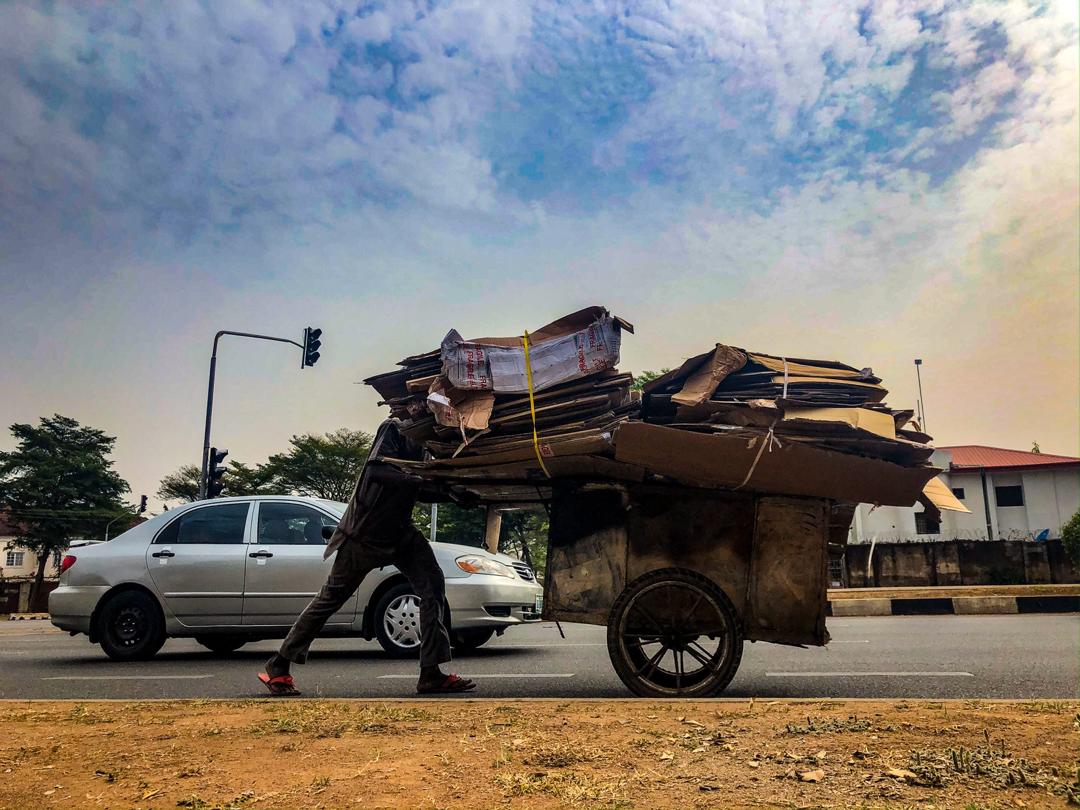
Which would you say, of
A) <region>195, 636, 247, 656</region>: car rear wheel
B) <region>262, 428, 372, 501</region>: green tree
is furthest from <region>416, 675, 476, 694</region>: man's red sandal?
<region>262, 428, 372, 501</region>: green tree

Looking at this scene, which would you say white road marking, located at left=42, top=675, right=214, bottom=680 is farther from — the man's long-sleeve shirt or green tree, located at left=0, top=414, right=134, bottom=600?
green tree, located at left=0, top=414, right=134, bottom=600

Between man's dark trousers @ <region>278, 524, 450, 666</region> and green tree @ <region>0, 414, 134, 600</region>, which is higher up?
green tree @ <region>0, 414, 134, 600</region>

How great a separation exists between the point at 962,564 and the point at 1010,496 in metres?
15.9

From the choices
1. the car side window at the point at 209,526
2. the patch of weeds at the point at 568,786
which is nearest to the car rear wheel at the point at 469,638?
the car side window at the point at 209,526

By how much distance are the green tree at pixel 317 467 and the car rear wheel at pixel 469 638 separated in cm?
3350

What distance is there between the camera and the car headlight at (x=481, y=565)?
8.24 meters

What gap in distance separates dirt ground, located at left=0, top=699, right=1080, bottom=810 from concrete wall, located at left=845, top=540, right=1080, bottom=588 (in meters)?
29.4

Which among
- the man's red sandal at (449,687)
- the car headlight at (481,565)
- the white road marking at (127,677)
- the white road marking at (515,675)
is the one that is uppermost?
the car headlight at (481,565)

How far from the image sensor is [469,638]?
8.86m

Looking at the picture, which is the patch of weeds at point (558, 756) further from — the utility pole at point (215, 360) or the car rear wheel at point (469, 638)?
the utility pole at point (215, 360)

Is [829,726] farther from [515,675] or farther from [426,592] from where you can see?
[515,675]

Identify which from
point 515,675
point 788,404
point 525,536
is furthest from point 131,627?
point 525,536

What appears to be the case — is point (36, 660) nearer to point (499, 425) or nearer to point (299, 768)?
point (499, 425)

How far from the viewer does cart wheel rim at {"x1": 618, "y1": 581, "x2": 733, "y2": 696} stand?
4.97 m
